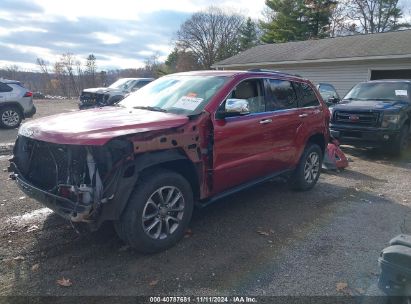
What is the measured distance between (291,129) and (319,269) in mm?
2275

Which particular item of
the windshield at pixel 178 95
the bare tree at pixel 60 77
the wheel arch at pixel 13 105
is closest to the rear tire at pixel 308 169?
the windshield at pixel 178 95

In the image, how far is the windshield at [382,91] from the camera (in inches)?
377

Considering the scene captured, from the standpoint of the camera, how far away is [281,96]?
502 cm

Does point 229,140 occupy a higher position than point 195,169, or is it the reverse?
point 229,140

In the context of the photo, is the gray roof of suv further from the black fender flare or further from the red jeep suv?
the black fender flare

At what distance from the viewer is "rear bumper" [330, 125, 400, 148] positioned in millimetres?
8531

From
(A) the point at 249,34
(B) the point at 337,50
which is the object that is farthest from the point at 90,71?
(B) the point at 337,50

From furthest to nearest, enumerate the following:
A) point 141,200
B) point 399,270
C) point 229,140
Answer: point 229,140
point 141,200
point 399,270

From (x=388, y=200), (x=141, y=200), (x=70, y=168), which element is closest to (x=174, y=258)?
(x=141, y=200)

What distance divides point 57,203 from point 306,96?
4.14m

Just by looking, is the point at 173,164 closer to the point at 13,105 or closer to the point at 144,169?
the point at 144,169

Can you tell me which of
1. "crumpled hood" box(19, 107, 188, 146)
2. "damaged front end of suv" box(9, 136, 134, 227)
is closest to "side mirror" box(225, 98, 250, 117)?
"crumpled hood" box(19, 107, 188, 146)

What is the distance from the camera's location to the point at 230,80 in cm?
423

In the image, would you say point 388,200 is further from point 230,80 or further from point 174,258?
point 174,258
